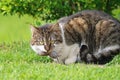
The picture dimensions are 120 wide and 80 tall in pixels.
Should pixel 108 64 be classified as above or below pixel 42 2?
below

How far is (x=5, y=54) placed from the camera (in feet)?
35.3

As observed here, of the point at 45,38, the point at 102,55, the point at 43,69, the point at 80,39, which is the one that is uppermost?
the point at 45,38

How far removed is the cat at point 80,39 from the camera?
395 inches

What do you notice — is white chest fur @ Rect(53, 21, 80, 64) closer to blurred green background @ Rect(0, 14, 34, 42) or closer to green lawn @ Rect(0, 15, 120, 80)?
green lawn @ Rect(0, 15, 120, 80)

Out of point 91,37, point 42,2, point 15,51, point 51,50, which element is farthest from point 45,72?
point 42,2

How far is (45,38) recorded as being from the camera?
392 inches

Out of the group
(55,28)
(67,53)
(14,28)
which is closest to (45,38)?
(55,28)

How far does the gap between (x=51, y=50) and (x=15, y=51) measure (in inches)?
65.2

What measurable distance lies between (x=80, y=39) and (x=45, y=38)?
0.74 m

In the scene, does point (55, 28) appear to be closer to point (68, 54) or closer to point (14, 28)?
point (68, 54)

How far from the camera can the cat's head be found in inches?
390

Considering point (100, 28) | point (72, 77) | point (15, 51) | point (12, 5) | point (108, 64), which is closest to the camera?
point (72, 77)

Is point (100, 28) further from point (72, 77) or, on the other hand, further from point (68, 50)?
point (72, 77)

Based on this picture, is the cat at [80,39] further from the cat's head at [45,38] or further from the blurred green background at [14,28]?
the blurred green background at [14,28]
